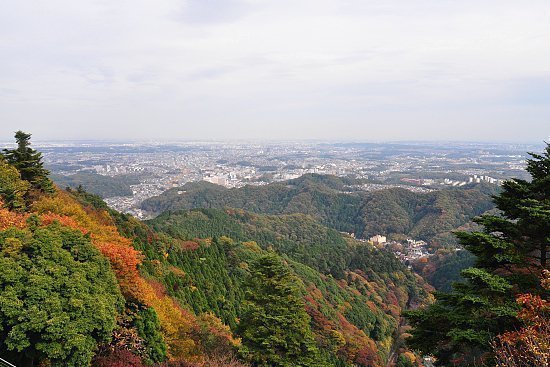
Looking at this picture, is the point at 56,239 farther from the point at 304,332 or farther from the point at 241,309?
the point at 241,309

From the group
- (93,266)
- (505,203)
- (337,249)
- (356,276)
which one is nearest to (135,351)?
(93,266)

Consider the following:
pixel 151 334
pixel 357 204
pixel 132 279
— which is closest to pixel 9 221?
pixel 132 279

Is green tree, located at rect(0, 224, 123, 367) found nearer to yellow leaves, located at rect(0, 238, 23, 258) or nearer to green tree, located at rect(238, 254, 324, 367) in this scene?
yellow leaves, located at rect(0, 238, 23, 258)

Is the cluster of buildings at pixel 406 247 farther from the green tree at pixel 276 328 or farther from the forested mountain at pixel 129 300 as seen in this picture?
the green tree at pixel 276 328

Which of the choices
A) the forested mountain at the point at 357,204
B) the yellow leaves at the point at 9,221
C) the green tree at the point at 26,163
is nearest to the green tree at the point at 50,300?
the yellow leaves at the point at 9,221

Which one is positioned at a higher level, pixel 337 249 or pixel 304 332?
pixel 304 332

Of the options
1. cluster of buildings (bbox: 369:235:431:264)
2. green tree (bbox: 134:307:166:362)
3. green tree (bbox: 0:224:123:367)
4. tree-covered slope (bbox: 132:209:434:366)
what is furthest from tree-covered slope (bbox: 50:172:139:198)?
green tree (bbox: 0:224:123:367)
